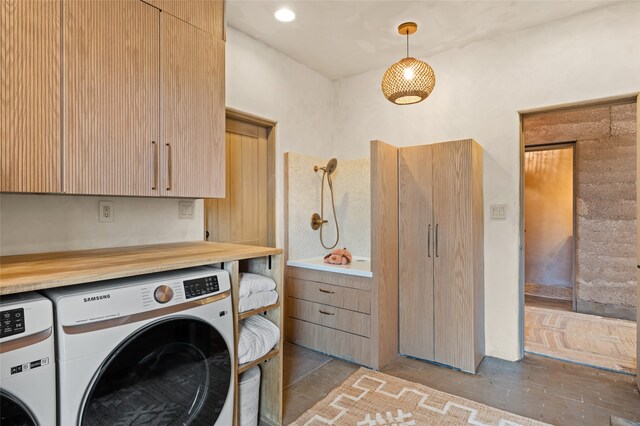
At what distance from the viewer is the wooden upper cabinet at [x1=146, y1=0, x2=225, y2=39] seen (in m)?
1.76

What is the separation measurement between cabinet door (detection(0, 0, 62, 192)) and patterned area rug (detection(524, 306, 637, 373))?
3.52 m

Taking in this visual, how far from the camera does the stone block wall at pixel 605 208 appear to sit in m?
3.78

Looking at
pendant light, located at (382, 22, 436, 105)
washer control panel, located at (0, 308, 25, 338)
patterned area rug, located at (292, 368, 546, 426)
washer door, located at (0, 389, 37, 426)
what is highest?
pendant light, located at (382, 22, 436, 105)

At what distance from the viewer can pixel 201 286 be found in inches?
57.3

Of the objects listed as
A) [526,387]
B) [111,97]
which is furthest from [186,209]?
[526,387]

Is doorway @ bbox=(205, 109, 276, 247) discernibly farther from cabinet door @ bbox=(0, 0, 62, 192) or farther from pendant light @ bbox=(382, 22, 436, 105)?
cabinet door @ bbox=(0, 0, 62, 192)

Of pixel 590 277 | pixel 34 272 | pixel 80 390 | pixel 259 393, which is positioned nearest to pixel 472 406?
pixel 259 393

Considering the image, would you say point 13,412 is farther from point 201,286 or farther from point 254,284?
point 254,284

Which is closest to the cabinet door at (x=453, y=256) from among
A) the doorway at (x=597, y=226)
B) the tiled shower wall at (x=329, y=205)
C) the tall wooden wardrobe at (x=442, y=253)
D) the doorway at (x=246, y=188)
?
the tall wooden wardrobe at (x=442, y=253)

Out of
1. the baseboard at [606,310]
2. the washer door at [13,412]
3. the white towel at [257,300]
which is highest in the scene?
the white towel at [257,300]

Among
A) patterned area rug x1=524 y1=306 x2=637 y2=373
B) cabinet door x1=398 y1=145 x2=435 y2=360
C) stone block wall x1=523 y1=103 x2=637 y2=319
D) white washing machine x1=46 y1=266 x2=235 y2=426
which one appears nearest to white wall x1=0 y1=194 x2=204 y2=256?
white washing machine x1=46 y1=266 x2=235 y2=426

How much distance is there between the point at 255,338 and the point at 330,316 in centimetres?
115

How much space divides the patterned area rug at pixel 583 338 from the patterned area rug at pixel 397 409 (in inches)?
47.9

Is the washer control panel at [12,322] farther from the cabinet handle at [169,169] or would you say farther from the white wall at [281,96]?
the white wall at [281,96]
